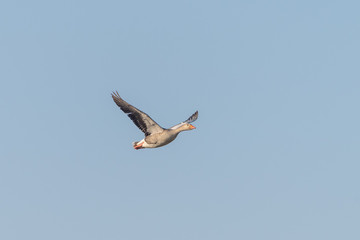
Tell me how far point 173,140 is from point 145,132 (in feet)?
5.77

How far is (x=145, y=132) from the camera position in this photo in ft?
206

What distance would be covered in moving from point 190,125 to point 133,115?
12.9 ft

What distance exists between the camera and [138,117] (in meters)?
62.3

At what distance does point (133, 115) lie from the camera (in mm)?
62344

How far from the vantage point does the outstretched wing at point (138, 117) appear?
6191 cm

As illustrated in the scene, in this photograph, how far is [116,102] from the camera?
6212 cm

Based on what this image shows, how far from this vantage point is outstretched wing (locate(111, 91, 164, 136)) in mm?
61906

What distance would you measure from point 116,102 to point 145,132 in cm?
257

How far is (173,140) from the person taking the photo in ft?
205

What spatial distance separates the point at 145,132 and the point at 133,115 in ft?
4.45

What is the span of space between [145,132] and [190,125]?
3.02 m

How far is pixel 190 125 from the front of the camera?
64250 millimetres

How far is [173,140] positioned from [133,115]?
110 inches
